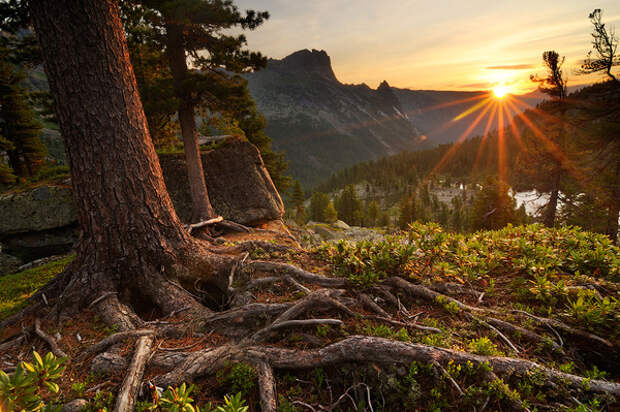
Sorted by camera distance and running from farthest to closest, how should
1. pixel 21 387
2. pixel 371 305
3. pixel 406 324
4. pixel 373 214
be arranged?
pixel 373 214, pixel 371 305, pixel 406 324, pixel 21 387

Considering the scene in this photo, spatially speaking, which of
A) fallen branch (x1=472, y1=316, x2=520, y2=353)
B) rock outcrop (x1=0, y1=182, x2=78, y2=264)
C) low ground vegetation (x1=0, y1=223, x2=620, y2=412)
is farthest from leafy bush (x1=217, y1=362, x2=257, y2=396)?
rock outcrop (x1=0, y1=182, x2=78, y2=264)

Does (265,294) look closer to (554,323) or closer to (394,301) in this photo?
(394,301)

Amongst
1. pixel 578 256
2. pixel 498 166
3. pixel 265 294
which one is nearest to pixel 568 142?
pixel 578 256

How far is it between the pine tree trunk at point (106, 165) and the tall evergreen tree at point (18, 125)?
24053mm

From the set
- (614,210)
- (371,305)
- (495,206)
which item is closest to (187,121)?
(371,305)

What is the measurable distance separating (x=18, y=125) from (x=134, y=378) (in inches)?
1205

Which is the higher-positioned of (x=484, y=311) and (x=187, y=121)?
(x=187, y=121)

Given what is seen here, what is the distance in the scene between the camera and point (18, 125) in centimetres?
2172

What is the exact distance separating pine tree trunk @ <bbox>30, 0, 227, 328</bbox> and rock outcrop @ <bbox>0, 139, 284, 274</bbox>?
25.4 feet

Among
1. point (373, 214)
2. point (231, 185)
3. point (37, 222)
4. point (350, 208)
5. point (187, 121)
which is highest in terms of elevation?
point (187, 121)

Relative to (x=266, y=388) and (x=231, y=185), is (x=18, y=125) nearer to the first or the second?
(x=231, y=185)

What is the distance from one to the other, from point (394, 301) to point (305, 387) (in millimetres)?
1699

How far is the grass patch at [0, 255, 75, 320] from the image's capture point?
5742mm

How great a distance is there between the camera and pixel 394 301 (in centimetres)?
381
